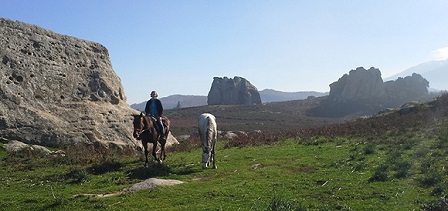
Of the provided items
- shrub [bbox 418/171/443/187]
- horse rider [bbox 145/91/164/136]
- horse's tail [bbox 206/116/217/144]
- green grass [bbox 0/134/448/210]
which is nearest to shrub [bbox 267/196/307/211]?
green grass [bbox 0/134/448/210]

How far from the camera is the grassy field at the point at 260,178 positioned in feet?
37.0

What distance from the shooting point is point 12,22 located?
2644cm

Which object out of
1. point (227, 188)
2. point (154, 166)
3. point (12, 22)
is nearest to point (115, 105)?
point (12, 22)

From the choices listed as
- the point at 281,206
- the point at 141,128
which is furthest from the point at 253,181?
the point at 141,128

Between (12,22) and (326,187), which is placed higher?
(12,22)

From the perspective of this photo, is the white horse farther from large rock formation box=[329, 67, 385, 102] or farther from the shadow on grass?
large rock formation box=[329, 67, 385, 102]

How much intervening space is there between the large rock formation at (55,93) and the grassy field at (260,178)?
7.36 ft

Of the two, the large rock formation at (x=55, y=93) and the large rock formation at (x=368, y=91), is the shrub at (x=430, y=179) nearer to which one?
the large rock formation at (x=55, y=93)

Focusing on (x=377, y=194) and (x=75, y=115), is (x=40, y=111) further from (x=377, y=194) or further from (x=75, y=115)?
(x=377, y=194)

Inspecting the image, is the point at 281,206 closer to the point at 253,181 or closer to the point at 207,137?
the point at 253,181

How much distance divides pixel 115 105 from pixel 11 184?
15162 mm

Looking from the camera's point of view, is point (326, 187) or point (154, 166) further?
point (154, 166)

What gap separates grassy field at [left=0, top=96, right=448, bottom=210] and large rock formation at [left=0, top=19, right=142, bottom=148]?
2243 mm

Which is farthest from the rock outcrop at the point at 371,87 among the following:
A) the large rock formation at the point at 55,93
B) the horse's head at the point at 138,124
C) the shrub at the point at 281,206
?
the shrub at the point at 281,206
